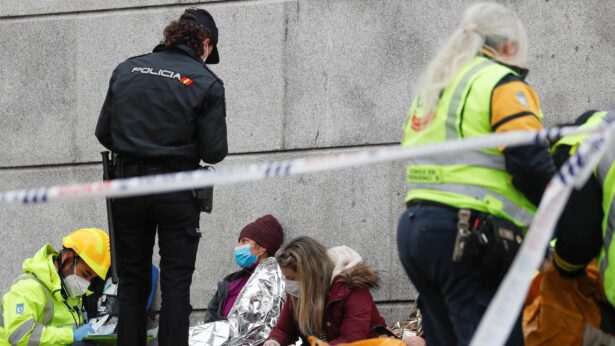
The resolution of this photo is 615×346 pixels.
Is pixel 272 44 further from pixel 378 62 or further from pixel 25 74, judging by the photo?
pixel 25 74

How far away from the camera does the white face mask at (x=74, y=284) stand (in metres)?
6.34

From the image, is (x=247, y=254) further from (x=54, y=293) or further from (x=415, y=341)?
(x=415, y=341)

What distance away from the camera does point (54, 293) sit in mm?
6285

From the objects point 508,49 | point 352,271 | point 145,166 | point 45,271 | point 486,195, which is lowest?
point 45,271

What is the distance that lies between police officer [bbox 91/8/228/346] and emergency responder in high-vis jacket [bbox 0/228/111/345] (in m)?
0.90

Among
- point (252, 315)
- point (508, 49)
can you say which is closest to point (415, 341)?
point (252, 315)

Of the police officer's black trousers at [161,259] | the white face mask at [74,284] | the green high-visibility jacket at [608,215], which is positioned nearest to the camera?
the green high-visibility jacket at [608,215]

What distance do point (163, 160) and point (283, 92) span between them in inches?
73.8

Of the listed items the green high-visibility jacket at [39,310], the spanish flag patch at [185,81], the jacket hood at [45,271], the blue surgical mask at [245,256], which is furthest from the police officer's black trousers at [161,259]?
the blue surgical mask at [245,256]

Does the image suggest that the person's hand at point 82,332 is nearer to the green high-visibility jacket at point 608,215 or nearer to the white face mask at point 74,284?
the white face mask at point 74,284

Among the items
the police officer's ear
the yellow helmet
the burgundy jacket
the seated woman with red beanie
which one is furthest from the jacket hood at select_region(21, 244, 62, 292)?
the police officer's ear

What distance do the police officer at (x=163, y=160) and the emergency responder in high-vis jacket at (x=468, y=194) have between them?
1.79 meters

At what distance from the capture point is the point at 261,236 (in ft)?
22.2

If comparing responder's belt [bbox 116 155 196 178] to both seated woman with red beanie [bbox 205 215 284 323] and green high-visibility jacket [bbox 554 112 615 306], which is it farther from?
green high-visibility jacket [bbox 554 112 615 306]
